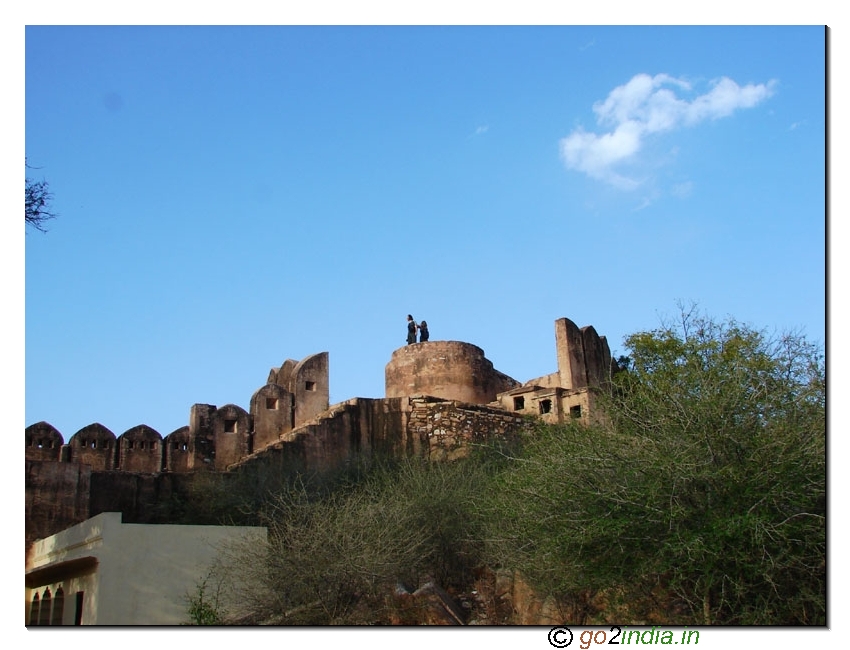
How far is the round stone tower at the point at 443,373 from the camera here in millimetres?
20477

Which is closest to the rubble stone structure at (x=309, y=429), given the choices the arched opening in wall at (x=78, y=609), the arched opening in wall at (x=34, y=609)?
the arched opening in wall at (x=34, y=609)

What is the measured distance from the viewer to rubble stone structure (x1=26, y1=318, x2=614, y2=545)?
14.8 metres

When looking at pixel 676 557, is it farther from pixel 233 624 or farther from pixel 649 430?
pixel 233 624

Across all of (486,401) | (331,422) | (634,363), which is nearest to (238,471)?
(331,422)

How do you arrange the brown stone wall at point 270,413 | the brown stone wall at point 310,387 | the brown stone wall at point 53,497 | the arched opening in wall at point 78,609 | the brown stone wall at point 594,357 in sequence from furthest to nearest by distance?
the brown stone wall at point 594,357 → the brown stone wall at point 310,387 → the brown stone wall at point 270,413 → the brown stone wall at point 53,497 → the arched opening in wall at point 78,609

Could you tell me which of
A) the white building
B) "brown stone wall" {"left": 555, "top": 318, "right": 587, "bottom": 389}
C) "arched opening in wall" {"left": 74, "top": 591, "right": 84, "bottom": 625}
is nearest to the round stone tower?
"brown stone wall" {"left": 555, "top": 318, "right": 587, "bottom": 389}

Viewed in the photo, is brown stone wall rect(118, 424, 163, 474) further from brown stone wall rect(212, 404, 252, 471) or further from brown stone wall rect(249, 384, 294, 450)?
brown stone wall rect(249, 384, 294, 450)

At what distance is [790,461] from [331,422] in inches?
390

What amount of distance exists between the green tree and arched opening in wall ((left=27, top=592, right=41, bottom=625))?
6.13m

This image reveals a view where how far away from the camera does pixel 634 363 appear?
69.7ft

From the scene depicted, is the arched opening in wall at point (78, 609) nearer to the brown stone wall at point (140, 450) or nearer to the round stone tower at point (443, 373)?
the brown stone wall at point (140, 450)

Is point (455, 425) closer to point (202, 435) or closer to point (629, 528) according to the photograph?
point (202, 435)

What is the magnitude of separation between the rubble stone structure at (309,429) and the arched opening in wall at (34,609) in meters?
0.98

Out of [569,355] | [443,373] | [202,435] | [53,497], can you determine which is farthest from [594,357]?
[53,497]
